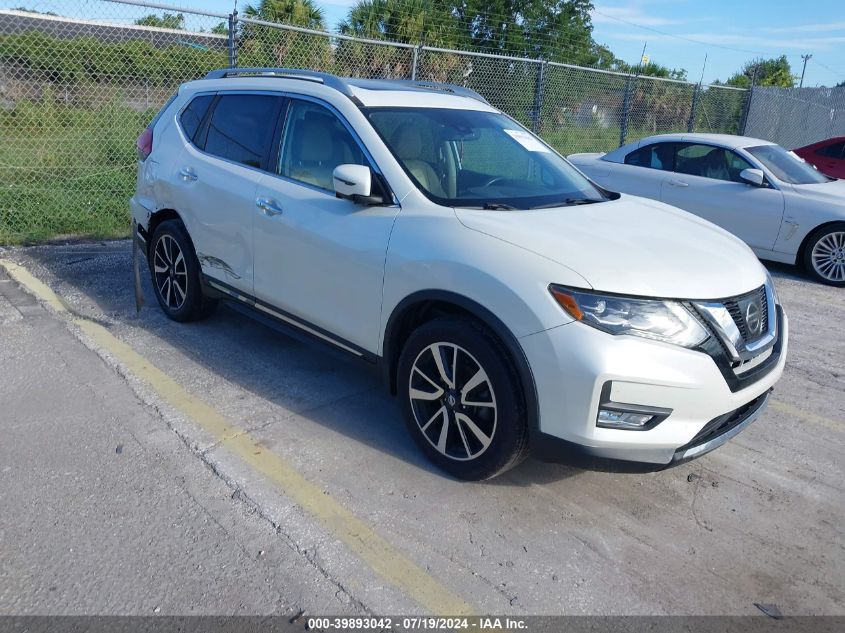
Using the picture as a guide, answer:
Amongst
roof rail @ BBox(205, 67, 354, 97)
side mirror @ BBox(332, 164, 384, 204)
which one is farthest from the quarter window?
side mirror @ BBox(332, 164, 384, 204)

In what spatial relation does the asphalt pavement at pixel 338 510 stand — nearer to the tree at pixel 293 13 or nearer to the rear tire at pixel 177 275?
the rear tire at pixel 177 275

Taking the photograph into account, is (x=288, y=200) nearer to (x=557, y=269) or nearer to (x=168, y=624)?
(x=557, y=269)

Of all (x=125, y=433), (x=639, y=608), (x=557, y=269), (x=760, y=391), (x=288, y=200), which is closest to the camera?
(x=639, y=608)

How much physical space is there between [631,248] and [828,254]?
564 cm

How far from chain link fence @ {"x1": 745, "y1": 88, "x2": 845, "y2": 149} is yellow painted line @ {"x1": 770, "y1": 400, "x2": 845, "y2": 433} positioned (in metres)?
15.3

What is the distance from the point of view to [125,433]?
12.3 feet

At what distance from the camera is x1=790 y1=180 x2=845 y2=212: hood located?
7692mm

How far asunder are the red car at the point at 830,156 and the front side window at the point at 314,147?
10.00 meters

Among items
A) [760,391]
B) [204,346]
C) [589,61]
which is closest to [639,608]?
[760,391]

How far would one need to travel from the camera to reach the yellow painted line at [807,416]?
4.23 meters

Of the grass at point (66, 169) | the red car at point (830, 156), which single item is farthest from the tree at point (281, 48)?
the red car at point (830, 156)

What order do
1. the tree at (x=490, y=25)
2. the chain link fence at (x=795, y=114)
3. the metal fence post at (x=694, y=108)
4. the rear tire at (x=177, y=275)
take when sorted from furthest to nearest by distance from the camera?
the tree at (x=490, y=25)
the chain link fence at (x=795, y=114)
the metal fence post at (x=694, y=108)
the rear tire at (x=177, y=275)

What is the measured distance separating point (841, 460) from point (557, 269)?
2.13 metres

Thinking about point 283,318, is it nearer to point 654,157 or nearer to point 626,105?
point 654,157
